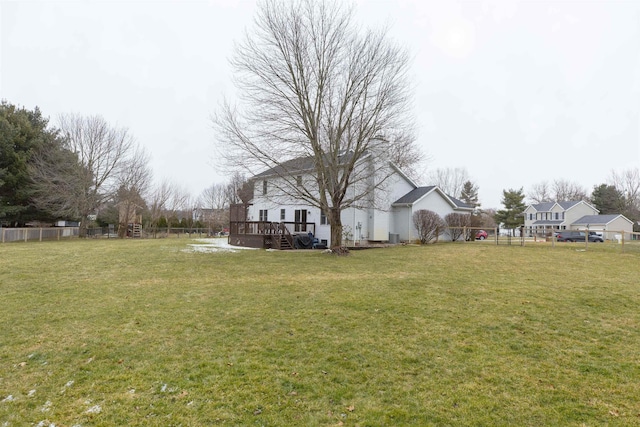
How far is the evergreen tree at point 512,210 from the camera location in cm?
5288

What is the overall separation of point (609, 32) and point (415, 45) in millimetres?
8667

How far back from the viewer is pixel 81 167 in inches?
1150

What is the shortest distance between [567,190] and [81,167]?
3080 inches

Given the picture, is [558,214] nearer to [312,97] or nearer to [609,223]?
[609,223]

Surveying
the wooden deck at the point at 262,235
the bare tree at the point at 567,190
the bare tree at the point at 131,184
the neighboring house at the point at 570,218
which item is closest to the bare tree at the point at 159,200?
the bare tree at the point at 131,184

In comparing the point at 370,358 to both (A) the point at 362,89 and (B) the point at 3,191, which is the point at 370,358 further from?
(B) the point at 3,191

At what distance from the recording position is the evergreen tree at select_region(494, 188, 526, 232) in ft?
173

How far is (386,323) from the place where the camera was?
18.9 ft

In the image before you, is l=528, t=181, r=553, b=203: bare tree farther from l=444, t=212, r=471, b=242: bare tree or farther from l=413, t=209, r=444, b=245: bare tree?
l=413, t=209, r=444, b=245: bare tree

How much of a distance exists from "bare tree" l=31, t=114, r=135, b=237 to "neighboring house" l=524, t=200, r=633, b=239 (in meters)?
48.5

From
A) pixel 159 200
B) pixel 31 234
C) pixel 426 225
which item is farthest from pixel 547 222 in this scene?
pixel 31 234

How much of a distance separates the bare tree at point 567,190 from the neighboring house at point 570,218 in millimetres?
11191

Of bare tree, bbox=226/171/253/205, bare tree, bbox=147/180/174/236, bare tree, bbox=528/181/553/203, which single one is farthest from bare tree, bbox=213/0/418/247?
bare tree, bbox=528/181/553/203

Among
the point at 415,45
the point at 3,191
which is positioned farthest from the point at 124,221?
the point at 415,45
